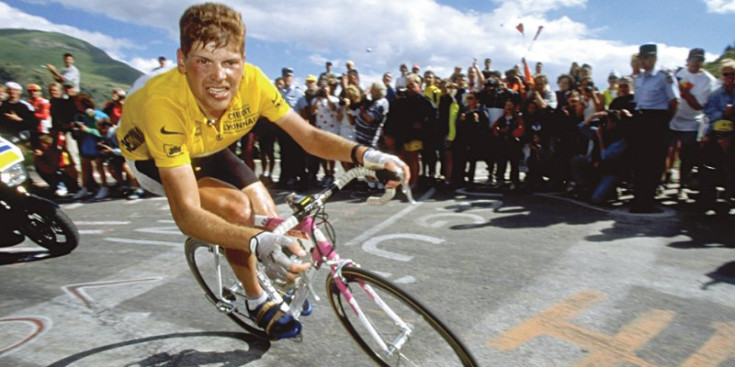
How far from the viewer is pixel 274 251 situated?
1.85 m

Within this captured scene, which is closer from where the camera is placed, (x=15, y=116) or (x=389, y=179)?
(x=389, y=179)

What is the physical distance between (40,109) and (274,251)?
10.1m

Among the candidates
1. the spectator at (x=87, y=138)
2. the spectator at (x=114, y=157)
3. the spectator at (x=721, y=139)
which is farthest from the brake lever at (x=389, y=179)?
the spectator at (x=87, y=138)

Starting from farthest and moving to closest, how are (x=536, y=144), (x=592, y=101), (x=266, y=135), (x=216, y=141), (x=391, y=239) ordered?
(x=266, y=135)
(x=536, y=144)
(x=592, y=101)
(x=391, y=239)
(x=216, y=141)

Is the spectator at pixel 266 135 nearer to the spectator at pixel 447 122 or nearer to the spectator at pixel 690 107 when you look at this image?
the spectator at pixel 447 122

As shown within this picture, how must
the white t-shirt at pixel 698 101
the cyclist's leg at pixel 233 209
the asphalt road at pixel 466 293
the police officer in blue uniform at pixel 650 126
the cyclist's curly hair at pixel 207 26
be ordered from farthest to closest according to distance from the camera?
the white t-shirt at pixel 698 101
the police officer in blue uniform at pixel 650 126
the asphalt road at pixel 466 293
the cyclist's leg at pixel 233 209
the cyclist's curly hair at pixel 207 26

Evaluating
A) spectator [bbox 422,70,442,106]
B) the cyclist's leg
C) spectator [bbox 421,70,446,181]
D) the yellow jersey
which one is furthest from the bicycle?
spectator [bbox 422,70,442,106]

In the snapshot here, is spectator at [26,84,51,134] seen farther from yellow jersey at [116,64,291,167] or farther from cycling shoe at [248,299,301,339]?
cycling shoe at [248,299,301,339]

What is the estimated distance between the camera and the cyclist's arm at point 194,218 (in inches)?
80.9

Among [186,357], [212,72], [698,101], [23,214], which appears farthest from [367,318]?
[698,101]

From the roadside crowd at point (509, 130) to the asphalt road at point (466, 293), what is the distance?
99 cm

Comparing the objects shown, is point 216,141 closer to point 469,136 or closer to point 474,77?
point 469,136

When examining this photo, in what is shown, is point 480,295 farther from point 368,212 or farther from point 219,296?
point 368,212

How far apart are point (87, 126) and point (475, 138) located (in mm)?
7868
